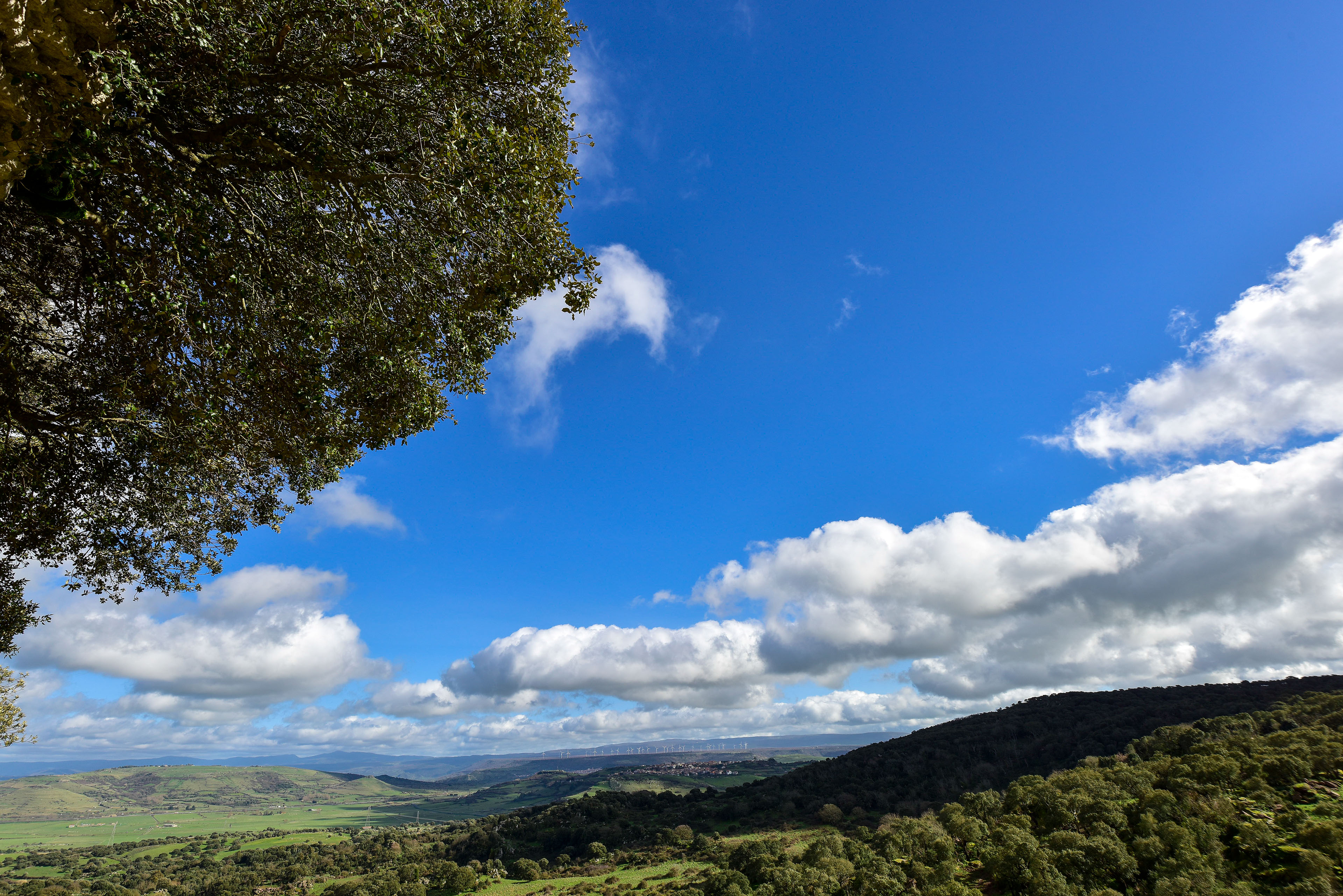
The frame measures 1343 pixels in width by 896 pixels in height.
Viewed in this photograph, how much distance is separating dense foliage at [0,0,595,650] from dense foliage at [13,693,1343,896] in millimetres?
45192

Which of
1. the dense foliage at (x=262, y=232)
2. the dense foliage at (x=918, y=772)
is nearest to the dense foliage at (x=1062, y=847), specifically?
the dense foliage at (x=918, y=772)

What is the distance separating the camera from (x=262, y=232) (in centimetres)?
995

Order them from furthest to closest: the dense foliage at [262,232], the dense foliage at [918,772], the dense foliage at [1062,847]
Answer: the dense foliage at [918,772]
the dense foliage at [1062,847]
the dense foliage at [262,232]

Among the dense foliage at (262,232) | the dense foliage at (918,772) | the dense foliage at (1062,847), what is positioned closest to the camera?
the dense foliage at (262,232)

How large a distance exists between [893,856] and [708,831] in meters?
55.0

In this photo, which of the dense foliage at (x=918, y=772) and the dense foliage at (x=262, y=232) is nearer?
the dense foliage at (x=262, y=232)

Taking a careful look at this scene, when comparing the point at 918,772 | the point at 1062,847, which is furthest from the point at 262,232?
the point at 918,772

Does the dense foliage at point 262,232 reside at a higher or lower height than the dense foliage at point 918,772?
higher

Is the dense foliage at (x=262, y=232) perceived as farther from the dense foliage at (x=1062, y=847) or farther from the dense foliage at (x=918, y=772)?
the dense foliage at (x=918, y=772)

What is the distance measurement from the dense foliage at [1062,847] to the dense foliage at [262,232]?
4519 centimetres

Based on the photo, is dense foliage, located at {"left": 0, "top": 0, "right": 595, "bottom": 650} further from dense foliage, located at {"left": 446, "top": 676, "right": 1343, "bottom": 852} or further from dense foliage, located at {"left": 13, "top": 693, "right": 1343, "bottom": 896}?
dense foliage, located at {"left": 446, "top": 676, "right": 1343, "bottom": 852}

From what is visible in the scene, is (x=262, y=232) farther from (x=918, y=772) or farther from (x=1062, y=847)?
(x=918, y=772)

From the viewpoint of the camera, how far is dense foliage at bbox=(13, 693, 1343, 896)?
34250 millimetres

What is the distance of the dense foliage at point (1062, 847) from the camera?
112 ft
